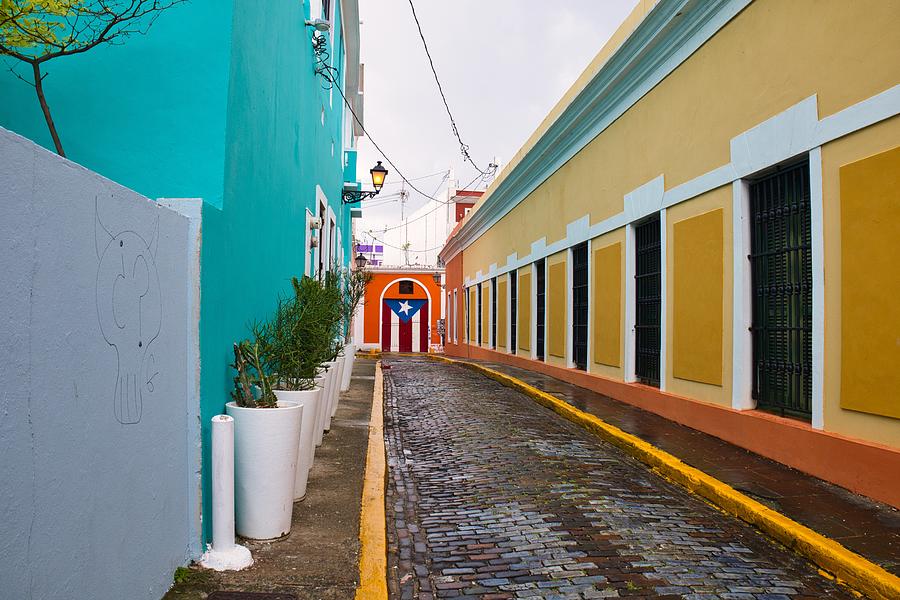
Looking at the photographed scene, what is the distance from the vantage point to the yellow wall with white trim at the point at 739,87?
15.7ft

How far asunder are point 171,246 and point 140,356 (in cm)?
57

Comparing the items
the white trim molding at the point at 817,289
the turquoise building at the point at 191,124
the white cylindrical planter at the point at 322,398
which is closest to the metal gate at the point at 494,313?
the white cylindrical planter at the point at 322,398

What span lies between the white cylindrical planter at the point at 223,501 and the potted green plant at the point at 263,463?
0.20 metres

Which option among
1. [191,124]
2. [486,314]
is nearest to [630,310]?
[191,124]

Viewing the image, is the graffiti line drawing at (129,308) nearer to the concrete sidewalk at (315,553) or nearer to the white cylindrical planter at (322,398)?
the concrete sidewalk at (315,553)

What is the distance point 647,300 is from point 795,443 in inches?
142

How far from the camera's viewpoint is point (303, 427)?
172 inches

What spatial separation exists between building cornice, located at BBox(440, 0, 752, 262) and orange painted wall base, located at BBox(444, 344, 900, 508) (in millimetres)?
3920

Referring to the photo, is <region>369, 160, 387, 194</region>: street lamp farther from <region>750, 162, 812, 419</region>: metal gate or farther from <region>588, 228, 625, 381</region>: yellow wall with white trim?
<region>750, 162, 812, 419</region>: metal gate

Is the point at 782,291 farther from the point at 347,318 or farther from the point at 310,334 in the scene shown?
the point at 347,318

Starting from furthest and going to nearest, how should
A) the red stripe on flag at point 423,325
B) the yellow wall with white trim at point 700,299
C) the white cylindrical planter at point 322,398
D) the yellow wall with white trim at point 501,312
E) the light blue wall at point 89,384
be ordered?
the red stripe on flag at point 423,325
the yellow wall with white trim at point 501,312
the yellow wall with white trim at point 700,299
the white cylindrical planter at point 322,398
the light blue wall at point 89,384

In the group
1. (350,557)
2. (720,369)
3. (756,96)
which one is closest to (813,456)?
(720,369)

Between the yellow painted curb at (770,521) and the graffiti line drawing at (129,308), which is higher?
the graffiti line drawing at (129,308)

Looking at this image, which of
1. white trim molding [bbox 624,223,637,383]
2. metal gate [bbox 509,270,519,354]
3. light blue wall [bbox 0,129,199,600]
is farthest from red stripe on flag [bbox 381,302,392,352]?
light blue wall [bbox 0,129,199,600]
